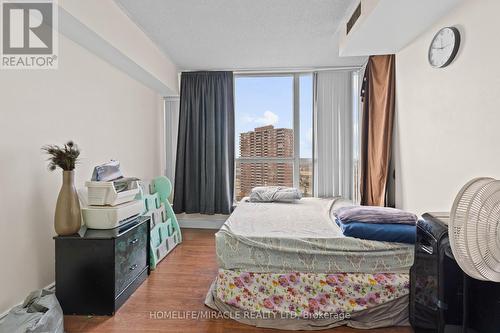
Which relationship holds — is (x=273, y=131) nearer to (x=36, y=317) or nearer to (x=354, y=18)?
(x=354, y=18)

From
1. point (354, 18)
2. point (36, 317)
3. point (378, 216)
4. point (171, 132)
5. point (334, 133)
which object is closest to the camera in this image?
point (36, 317)

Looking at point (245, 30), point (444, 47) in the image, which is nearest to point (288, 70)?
point (245, 30)

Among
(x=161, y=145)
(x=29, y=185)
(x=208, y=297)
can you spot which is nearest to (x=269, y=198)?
(x=208, y=297)

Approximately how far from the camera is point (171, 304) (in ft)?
7.11

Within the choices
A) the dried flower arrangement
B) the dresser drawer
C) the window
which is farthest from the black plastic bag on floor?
the window

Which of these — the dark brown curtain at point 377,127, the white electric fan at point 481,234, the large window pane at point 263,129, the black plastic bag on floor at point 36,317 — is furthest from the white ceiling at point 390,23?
the black plastic bag on floor at point 36,317

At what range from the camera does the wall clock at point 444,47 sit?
1.83m

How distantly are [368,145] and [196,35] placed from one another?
7.95 feet

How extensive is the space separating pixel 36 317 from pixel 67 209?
2.29ft

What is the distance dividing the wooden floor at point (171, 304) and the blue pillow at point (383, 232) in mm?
615

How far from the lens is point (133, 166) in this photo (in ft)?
11.4

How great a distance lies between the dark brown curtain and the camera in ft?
9.71

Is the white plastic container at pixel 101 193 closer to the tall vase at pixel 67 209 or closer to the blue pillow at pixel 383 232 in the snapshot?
the tall vase at pixel 67 209

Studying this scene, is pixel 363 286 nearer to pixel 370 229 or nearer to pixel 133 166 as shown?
pixel 370 229
